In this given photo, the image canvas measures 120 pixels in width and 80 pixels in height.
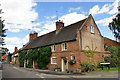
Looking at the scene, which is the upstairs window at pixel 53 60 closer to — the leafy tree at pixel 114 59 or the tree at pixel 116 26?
the leafy tree at pixel 114 59

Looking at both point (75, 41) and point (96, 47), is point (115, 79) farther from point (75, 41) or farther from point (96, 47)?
point (96, 47)

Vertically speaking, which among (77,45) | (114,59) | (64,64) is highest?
(77,45)

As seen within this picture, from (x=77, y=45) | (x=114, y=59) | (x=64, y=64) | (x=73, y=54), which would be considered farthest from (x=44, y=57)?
(x=114, y=59)

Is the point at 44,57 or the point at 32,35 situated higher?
the point at 32,35

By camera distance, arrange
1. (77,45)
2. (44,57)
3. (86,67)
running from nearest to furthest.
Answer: (86,67), (77,45), (44,57)

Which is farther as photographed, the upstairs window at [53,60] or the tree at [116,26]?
the tree at [116,26]

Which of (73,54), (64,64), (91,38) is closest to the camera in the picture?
(73,54)

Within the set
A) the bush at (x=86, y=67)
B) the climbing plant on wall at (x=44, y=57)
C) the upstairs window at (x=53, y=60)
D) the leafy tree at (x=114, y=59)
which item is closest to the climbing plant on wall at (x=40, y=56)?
the climbing plant on wall at (x=44, y=57)

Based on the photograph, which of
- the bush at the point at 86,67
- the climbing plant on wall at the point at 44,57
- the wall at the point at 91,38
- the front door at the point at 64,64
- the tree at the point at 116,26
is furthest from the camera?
the tree at the point at 116,26

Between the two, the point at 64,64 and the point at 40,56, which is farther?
the point at 40,56

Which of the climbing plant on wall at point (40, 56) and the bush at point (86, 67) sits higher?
the climbing plant on wall at point (40, 56)

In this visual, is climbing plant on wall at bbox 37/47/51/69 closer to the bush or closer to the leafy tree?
the bush

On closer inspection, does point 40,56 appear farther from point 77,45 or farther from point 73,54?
point 77,45

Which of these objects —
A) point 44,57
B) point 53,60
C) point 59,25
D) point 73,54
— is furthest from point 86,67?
point 59,25
